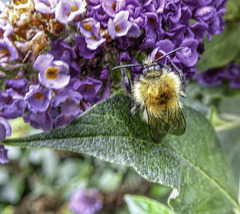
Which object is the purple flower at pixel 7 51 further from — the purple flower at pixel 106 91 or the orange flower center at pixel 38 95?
the purple flower at pixel 106 91

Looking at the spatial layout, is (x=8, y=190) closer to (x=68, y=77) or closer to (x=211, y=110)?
(x=211, y=110)

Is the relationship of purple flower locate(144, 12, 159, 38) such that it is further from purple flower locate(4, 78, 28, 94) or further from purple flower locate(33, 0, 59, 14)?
purple flower locate(4, 78, 28, 94)

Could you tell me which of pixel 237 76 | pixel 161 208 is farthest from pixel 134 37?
pixel 237 76

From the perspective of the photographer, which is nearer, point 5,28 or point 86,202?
point 5,28

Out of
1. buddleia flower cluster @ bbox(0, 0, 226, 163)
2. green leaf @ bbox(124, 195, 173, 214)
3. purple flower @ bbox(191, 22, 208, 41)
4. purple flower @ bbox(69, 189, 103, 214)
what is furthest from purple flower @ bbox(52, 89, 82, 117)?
purple flower @ bbox(69, 189, 103, 214)

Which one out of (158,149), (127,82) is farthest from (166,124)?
(127,82)

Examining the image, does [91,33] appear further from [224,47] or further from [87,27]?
[224,47]

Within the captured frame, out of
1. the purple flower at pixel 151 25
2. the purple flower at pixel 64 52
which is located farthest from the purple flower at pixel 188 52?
the purple flower at pixel 64 52
